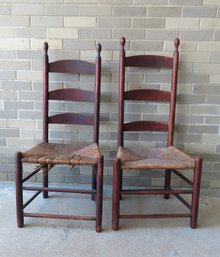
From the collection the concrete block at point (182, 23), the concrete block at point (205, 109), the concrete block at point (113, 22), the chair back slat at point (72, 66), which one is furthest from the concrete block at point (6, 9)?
the concrete block at point (205, 109)

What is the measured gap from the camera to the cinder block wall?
188cm

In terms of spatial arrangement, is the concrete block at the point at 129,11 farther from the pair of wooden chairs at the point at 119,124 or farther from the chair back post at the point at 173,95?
the chair back post at the point at 173,95

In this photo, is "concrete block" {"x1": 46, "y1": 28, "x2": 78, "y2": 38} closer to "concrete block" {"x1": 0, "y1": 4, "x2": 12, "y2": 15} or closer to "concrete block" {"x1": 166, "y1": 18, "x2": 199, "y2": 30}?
"concrete block" {"x1": 0, "y1": 4, "x2": 12, "y2": 15}

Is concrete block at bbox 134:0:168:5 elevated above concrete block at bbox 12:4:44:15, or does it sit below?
above

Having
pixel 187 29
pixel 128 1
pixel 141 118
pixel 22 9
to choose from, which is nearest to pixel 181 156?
pixel 141 118

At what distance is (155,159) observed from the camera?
1.65 meters

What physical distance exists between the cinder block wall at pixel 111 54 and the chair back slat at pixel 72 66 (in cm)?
10

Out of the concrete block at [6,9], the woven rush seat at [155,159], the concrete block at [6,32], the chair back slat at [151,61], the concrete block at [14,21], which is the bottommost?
the woven rush seat at [155,159]

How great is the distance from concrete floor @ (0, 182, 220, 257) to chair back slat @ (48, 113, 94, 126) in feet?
1.92

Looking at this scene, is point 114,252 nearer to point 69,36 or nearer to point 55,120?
point 55,120

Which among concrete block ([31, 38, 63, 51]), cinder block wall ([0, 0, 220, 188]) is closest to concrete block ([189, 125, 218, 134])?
cinder block wall ([0, 0, 220, 188])

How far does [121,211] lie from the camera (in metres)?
1.88

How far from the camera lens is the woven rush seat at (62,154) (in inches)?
60.8

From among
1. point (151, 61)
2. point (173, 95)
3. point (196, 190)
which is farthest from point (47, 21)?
point (196, 190)
